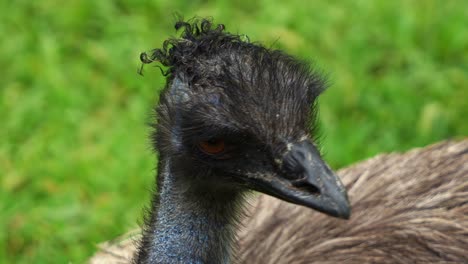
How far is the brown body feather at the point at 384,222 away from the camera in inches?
143

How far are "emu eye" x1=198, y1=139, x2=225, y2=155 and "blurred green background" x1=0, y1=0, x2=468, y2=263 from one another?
1944 mm

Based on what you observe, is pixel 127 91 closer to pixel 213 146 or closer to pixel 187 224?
pixel 187 224

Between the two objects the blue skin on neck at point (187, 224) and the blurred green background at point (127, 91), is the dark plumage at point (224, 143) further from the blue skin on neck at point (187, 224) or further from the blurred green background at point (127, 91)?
the blurred green background at point (127, 91)

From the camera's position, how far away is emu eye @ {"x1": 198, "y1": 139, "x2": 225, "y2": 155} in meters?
2.85

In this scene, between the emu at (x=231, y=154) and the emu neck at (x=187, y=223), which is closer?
the emu at (x=231, y=154)

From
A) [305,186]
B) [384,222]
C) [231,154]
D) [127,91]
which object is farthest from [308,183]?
[127,91]

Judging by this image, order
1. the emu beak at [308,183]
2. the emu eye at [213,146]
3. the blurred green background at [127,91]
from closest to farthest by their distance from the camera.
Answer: the emu beak at [308,183], the emu eye at [213,146], the blurred green background at [127,91]

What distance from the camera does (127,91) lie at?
5594 mm

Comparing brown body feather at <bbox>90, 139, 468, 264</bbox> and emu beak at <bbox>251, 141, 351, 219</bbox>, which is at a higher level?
brown body feather at <bbox>90, 139, 468, 264</bbox>

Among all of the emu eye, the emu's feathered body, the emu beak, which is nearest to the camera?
the emu beak

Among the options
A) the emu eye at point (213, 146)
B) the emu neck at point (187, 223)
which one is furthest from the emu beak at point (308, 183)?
the emu neck at point (187, 223)

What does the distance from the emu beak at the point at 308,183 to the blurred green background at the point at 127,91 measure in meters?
2.04

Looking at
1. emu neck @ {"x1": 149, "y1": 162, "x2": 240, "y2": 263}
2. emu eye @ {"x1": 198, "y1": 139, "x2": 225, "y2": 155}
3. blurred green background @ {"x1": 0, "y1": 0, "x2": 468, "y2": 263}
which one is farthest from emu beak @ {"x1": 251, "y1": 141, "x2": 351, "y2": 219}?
blurred green background @ {"x1": 0, "y1": 0, "x2": 468, "y2": 263}

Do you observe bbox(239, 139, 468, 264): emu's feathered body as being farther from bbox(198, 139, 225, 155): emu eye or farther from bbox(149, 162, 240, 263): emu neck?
bbox(198, 139, 225, 155): emu eye
